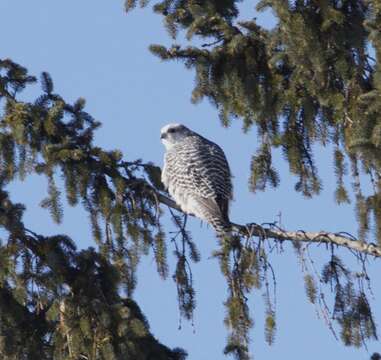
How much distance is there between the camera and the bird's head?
503 inches

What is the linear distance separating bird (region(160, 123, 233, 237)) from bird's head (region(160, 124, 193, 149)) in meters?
0.24

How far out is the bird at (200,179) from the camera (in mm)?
10906

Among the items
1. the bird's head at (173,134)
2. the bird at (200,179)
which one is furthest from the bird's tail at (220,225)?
the bird's head at (173,134)

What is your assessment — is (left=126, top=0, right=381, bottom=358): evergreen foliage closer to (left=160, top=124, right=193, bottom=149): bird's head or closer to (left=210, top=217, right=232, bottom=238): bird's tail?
(left=210, top=217, right=232, bottom=238): bird's tail

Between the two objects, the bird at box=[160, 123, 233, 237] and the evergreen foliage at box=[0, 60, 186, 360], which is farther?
the bird at box=[160, 123, 233, 237]

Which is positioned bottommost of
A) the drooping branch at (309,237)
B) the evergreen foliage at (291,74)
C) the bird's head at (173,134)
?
the drooping branch at (309,237)

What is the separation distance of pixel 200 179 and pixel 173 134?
1.53 m

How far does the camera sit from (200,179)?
11.5 meters

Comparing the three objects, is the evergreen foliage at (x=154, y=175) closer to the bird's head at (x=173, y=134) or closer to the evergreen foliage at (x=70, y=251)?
the evergreen foliage at (x=70, y=251)

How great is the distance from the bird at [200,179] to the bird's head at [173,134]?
0.24m

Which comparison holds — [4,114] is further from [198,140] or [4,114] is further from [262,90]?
[198,140]

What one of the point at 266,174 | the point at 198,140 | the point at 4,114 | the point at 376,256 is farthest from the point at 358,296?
the point at 198,140

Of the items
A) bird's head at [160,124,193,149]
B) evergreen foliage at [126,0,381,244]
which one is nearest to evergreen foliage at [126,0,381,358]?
evergreen foliage at [126,0,381,244]

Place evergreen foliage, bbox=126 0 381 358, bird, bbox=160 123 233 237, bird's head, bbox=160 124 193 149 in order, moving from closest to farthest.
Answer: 1. evergreen foliage, bbox=126 0 381 358
2. bird, bbox=160 123 233 237
3. bird's head, bbox=160 124 193 149
